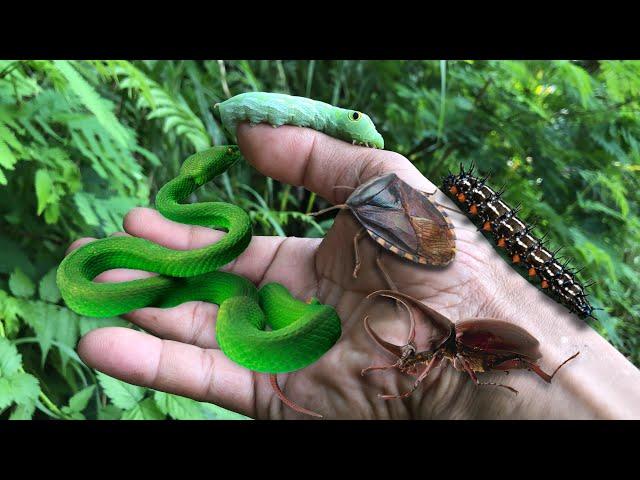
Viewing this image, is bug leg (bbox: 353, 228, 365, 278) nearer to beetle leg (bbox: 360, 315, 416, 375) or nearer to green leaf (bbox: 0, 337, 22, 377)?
beetle leg (bbox: 360, 315, 416, 375)

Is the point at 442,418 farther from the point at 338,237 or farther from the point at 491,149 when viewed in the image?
the point at 491,149

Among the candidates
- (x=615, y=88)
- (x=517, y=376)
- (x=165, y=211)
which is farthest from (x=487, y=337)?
(x=615, y=88)

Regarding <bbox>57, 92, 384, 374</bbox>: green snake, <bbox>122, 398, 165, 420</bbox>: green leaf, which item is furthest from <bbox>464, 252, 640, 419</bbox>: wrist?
<bbox>122, 398, 165, 420</bbox>: green leaf

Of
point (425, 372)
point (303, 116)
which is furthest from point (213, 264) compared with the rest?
point (425, 372)

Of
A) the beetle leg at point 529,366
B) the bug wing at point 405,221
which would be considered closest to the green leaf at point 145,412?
the bug wing at point 405,221

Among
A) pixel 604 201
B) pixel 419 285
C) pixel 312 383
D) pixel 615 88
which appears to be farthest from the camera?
pixel 604 201

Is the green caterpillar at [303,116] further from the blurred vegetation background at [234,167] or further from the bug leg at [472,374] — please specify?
the bug leg at [472,374]
